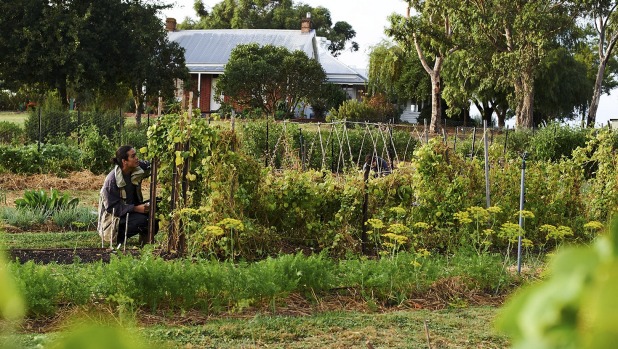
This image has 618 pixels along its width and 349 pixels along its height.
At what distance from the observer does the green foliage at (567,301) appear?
0.32 m

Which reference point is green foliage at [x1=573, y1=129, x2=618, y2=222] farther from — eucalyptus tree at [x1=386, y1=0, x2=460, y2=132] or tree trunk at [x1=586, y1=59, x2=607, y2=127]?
tree trunk at [x1=586, y1=59, x2=607, y2=127]

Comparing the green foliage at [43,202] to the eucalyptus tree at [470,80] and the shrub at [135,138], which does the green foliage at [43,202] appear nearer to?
the shrub at [135,138]

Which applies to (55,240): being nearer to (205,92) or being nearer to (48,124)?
(48,124)

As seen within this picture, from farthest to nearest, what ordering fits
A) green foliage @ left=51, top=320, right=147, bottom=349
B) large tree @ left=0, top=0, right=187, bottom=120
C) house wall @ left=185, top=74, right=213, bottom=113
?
1. house wall @ left=185, top=74, right=213, bottom=113
2. large tree @ left=0, top=0, right=187, bottom=120
3. green foliage @ left=51, top=320, right=147, bottom=349

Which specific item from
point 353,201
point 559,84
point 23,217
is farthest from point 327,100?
point 353,201

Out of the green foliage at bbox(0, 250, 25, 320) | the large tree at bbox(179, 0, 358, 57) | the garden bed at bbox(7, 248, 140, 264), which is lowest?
the garden bed at bbox(7, 248, 140, 264)

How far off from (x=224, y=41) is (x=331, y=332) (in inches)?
1655

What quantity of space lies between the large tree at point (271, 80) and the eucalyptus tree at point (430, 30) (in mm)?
4004

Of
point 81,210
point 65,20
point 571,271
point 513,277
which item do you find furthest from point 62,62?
point 571,271

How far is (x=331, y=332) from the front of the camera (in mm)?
5848

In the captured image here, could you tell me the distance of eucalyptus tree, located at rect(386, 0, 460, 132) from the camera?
1409 inches

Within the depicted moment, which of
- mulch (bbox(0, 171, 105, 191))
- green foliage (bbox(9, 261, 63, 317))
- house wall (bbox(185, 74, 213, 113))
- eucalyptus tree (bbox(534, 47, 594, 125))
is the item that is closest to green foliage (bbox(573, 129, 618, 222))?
green foliage (bbox(9, 261, 63, 317))

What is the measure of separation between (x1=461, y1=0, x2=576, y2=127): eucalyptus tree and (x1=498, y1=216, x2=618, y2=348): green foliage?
34393mm

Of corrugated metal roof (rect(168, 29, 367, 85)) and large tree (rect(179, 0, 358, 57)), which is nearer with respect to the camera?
corrugated metal roof (rect(168, 29, 367, 85))
